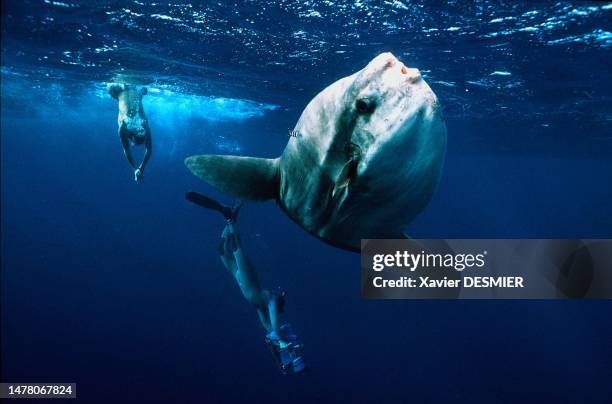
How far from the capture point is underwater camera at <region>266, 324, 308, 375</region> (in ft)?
25.8

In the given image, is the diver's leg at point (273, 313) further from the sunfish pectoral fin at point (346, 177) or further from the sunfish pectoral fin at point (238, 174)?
the sunfish pectoral fin at point (346, 177)

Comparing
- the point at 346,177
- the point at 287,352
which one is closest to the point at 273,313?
the point at 287,352

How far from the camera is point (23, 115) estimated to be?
3991 cm

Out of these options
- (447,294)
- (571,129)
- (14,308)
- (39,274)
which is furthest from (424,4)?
(39,274)

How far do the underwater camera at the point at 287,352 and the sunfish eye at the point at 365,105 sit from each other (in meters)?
6.47

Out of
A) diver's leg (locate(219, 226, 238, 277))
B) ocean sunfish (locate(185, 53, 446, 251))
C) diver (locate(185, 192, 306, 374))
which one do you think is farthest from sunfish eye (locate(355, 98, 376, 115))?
diver's leg (locate(219, 226, 238, 277))

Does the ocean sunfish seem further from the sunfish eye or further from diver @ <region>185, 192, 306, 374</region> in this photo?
diver @ <region>185, 192, 306, 374</region>

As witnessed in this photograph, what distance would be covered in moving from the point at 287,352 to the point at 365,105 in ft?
22.4

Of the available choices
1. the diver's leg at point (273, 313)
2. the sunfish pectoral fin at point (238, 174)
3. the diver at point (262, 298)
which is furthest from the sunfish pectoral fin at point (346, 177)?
the diver's leg at point (273, 313)

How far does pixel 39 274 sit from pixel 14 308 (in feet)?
38.6

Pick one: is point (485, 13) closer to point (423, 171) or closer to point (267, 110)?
point (423, 171)

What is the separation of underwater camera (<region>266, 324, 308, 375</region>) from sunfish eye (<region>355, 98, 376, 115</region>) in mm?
6472

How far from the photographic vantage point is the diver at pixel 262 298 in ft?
26.7

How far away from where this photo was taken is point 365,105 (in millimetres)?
2559
